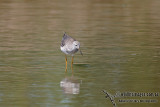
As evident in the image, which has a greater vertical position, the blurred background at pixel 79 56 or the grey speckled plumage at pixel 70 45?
the grey speckled plumage at pixel 70 45

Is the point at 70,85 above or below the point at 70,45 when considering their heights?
below

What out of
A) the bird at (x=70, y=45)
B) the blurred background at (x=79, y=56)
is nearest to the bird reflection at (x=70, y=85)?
the blurred background at (x=79, y=56)

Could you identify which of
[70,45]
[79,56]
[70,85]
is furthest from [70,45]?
[79,56]

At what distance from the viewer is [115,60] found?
16016mm

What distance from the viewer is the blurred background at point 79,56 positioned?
1184 cm

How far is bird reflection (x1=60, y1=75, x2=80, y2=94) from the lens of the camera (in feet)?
39.7

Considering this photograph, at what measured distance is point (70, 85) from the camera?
41.7 ft

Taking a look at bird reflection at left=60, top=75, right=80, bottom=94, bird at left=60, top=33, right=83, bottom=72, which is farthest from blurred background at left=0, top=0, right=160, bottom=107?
bird at left=60, top=33, right=83, bottom=72

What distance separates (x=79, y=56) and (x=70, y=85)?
14.2ft

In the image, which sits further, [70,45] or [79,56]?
[79,56]

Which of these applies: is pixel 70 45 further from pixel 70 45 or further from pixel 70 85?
pixel 70 85

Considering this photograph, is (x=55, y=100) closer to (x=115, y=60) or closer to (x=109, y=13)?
(x=115, y=60)

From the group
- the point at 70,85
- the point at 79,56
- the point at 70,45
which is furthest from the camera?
the point at 79,56

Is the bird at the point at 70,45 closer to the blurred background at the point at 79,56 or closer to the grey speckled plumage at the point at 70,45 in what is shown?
the grey speckled plumage at the point at 70,45
